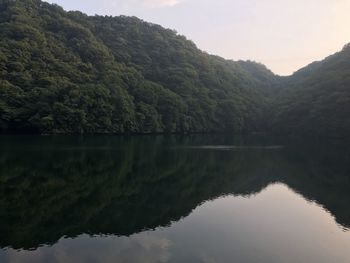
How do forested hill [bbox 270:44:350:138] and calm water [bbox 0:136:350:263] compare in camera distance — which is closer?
calm water [bbox 0:136:350:263]

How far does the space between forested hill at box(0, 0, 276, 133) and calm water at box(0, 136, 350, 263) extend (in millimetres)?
34520

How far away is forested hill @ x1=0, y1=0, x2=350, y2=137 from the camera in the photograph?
76.5 m

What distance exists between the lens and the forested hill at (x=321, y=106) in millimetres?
96375

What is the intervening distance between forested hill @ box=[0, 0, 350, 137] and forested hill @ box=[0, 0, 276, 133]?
0.74 ft

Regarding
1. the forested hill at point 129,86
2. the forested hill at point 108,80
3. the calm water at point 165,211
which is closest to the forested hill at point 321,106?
the forested hill at point 129,86

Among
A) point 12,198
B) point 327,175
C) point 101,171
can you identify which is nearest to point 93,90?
point 101,171

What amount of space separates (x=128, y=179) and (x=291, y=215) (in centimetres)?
1355

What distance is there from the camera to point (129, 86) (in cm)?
9988

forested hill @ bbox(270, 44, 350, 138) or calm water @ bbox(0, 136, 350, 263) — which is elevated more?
forested hill @ bbox(270, 44, 350, 138)

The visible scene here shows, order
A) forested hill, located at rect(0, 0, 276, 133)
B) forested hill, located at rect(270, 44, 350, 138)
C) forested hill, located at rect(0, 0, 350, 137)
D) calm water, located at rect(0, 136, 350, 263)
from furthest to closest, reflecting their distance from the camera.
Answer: forested hill, located at rect(270, 44, 350, 138), forested hill, located at rect(0, 0, 350, 137), forested hill, located at rect(0, 0, 276, 133), calm water, located at rect(0, 136, 350, 263)

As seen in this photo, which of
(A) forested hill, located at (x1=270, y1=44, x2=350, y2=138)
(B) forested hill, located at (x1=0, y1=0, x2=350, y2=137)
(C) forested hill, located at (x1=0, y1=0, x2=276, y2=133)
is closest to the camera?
(C) forested hill, located at (x1=0, y1=0, x2=276, y2=133)

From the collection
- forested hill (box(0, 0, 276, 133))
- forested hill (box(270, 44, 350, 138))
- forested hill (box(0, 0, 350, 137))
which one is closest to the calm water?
forested hill (box(0, 0, 276, 133))

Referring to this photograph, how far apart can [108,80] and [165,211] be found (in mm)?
72482

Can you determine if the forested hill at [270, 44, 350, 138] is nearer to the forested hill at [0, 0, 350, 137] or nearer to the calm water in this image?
the forested hill at [0, 0, 350, 137]
